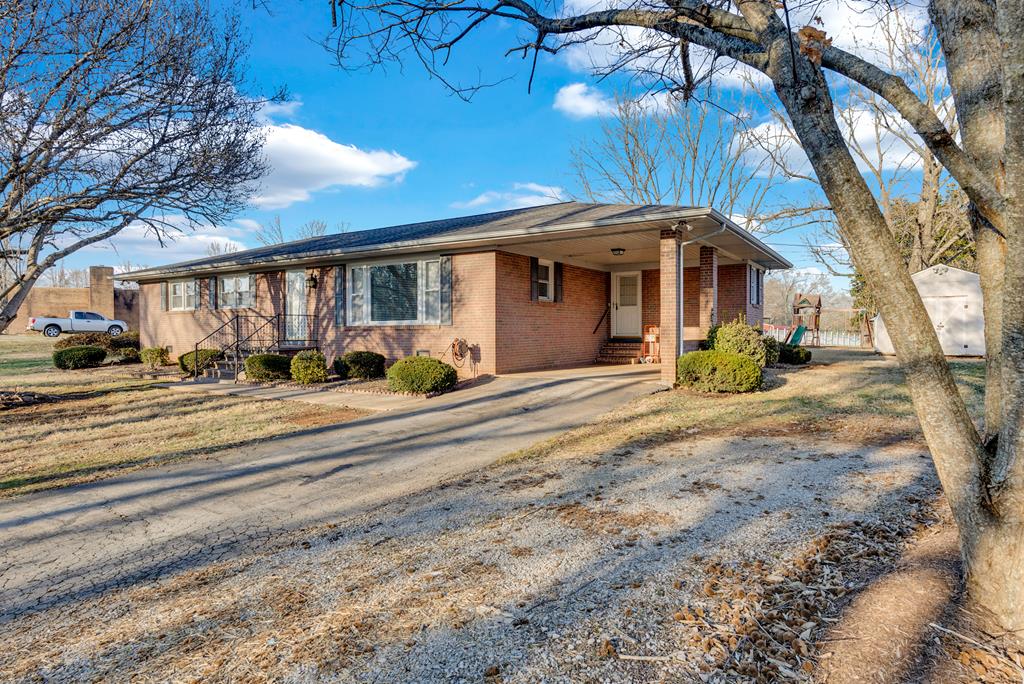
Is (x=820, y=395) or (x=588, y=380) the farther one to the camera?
(x=588, y=380)

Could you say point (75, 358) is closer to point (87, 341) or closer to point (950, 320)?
point (87, 341)

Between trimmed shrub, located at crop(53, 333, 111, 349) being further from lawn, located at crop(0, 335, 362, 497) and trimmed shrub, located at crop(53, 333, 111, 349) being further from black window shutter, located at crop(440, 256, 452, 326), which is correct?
black window shutter, located at crop(440, 256, 452, 326)

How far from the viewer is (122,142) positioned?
884 cm

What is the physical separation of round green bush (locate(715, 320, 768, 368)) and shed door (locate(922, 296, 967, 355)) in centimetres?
959

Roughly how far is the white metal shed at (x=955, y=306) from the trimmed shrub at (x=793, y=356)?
2912mm

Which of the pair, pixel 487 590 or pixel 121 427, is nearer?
pixel 487 590

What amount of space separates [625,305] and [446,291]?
580cm

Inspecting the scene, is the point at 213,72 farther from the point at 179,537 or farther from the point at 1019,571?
the point at 1019,571

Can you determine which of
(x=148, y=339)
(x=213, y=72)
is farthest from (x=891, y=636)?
(x=148, y=339)

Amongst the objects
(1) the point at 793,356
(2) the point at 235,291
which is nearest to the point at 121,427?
(2) the point at 235,291

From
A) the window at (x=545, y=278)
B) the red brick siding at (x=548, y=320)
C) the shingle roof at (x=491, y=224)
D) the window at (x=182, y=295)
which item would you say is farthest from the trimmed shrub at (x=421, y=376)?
the window at (x=182, y=295)

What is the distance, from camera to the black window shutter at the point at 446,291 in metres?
12.1

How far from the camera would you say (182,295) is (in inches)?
722

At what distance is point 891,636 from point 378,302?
12281 mm
